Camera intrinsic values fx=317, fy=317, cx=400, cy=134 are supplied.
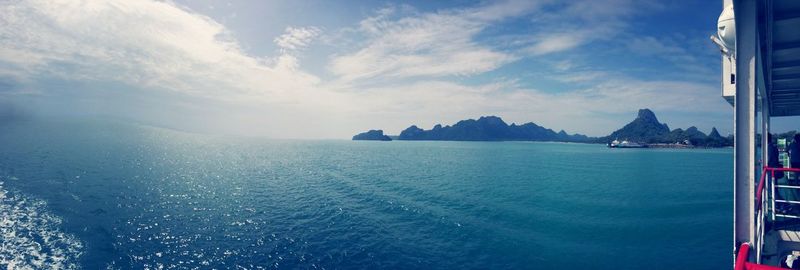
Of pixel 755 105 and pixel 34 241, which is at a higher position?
pixel 755 105

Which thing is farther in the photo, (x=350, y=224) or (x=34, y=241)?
(x=350, y=224)

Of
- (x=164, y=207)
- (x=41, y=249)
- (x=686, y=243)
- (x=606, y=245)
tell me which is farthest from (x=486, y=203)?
(x=41, y=249)

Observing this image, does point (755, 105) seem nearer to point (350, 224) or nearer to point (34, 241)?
point (350, 224)

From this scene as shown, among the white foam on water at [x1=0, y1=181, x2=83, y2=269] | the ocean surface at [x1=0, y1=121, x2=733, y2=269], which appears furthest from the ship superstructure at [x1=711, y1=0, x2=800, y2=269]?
the white foam on water at [x1=0, y1=181, x2=83, y2=269]

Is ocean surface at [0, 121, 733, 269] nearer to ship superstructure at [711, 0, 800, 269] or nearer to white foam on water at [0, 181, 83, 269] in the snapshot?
white foam on water at [0, 181, 83, 269]

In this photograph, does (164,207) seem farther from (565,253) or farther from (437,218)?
(565,253)

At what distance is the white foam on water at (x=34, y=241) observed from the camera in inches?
606

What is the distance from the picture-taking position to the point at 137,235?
19328 millimetres

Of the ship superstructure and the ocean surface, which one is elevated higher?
the ship superstructure

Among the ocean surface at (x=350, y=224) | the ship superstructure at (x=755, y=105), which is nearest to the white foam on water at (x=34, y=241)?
the ocean surface at (x=350, y=224)

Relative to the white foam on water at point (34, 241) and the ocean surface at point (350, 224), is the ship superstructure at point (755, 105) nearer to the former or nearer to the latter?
the ocean surface at point (350, 224)

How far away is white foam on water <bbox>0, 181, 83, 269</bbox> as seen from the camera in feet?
50.5

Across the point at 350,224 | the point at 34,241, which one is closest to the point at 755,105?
the point at 350,224

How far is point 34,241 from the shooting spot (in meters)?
17.6
